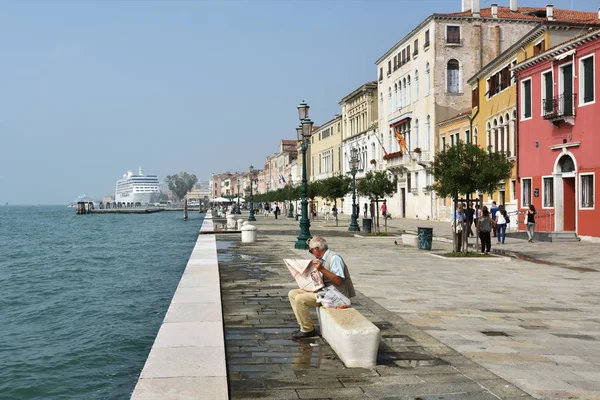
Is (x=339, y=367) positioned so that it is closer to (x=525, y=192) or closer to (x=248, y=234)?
(x=248, y=234)

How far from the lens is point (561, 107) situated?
2461cm

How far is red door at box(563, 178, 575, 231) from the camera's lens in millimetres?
25312

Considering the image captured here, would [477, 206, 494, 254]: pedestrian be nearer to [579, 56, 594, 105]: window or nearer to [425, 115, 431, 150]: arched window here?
[579, 56, 594, 105]: window

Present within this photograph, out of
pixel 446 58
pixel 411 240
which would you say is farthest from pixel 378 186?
pixel 446 58

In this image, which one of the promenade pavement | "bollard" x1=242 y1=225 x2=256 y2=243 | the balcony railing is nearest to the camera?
the promenade pavement

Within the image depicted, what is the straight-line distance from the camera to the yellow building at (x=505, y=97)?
89.9ft

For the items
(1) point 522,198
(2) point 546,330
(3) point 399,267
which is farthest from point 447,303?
(1) point 522,198

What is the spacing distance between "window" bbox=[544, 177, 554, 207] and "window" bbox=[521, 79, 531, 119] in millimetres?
3229

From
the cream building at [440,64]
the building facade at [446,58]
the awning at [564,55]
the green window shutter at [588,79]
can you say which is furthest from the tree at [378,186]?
the building facade at [446,58]

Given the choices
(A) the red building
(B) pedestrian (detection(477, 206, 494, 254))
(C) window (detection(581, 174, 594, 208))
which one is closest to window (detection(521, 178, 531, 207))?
(A) the red building

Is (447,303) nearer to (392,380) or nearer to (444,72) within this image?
(392,380)

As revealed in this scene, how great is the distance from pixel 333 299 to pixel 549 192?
21811 millimetres

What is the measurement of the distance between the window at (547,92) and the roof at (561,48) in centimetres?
72

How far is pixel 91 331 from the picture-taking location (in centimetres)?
1140
